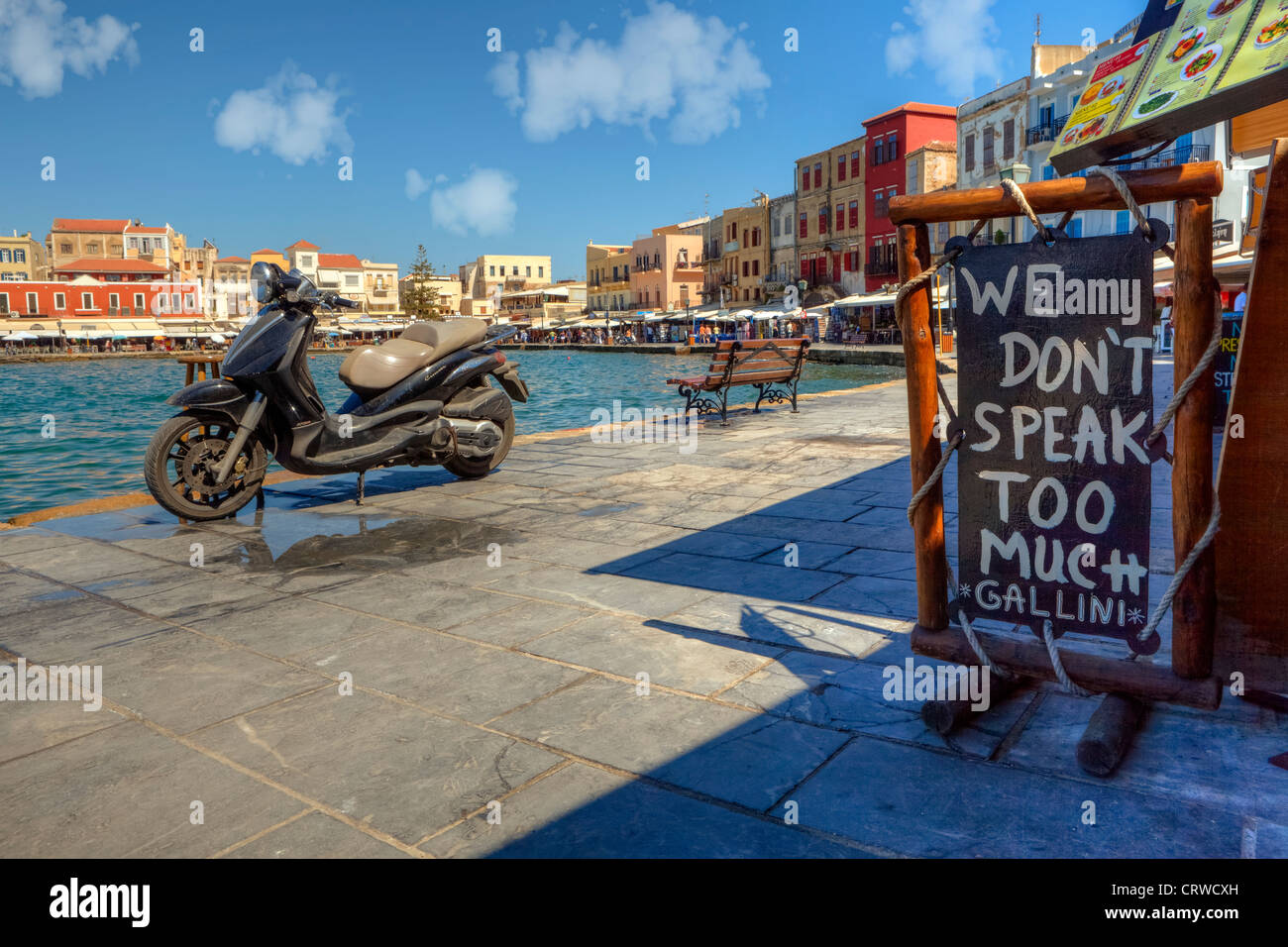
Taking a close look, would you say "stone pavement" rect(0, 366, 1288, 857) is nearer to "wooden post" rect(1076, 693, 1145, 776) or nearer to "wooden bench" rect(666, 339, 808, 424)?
"wooden post" rect(1076, 693, 1145, 776)

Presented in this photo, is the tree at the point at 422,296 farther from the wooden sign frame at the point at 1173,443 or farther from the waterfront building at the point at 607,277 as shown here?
the wooden sign frame at the point at 1173,443

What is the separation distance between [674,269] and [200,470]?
68.4 meters

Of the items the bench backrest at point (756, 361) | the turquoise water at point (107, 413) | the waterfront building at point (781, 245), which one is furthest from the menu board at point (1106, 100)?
the waterfront building at point (781, 245)

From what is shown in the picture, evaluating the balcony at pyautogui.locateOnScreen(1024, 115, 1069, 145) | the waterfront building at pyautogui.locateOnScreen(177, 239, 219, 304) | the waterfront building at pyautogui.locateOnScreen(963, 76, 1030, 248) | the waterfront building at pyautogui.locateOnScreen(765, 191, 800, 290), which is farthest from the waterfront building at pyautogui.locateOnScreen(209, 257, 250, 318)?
the balcony at pyautogui.locateOnScreen(1024, 115, 1069, 145)

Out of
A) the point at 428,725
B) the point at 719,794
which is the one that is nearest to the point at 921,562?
the point at 719,794

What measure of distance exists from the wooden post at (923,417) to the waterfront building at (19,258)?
307 ft

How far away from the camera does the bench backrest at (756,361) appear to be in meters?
10.6

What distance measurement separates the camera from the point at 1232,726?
245 centimetres

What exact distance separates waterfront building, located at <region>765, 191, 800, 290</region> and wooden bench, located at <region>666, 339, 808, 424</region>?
42326 millimetres

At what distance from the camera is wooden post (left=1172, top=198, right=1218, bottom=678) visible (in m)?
2.05

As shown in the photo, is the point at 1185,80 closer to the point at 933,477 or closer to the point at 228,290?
the point at 933,477

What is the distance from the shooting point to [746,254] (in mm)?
58812

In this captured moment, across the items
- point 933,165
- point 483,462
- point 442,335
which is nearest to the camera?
point 442,335

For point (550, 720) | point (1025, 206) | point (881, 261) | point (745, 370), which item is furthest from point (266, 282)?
point (881, 261)
